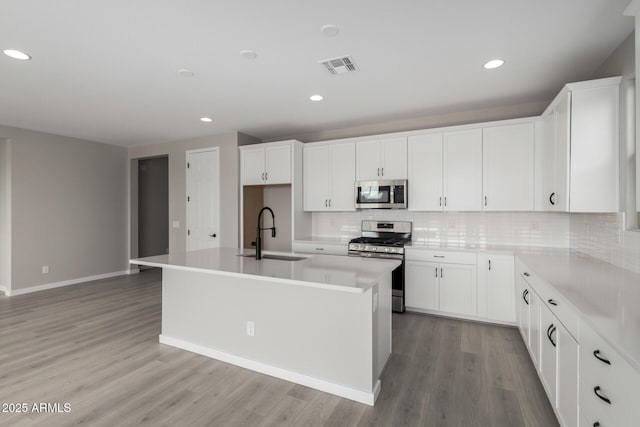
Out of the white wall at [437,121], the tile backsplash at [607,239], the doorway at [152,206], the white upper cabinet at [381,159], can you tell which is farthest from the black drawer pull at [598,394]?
the doorway at [152,206]

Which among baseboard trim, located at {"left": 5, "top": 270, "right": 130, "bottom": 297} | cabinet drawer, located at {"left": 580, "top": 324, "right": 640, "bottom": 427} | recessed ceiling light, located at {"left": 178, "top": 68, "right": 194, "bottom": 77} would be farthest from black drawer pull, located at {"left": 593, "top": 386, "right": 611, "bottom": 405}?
baseboard trim, located at {"left": 5, "top": 270, "right": 130, "bottom": 297}

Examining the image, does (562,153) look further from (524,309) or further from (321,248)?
(321,248)

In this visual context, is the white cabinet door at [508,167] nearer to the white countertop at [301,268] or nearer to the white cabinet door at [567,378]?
the white countertop at [301,268]

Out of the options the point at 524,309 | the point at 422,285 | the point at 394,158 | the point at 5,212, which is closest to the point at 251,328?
the point at 422,285

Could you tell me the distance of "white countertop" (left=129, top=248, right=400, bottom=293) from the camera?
1904mm

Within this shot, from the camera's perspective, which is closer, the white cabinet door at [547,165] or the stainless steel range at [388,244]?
the white cabinet door at [547,165]

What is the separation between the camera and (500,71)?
2.89 metres

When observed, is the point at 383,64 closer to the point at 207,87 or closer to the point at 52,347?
the point at 207,87

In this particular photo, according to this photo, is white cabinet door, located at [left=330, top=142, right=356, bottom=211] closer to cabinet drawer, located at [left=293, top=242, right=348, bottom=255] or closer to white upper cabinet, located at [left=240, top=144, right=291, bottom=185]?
cabinet drawer, located at [left=293, top=242, right=348, bottom=255]

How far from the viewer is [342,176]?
14.9 feet

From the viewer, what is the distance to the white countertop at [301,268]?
1.90 metres

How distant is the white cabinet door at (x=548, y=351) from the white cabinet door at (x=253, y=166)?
12.8ft

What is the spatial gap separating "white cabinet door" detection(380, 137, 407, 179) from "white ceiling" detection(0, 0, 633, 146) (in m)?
0.39

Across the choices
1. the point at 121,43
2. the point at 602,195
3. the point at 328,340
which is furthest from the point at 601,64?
the point at 121,43
